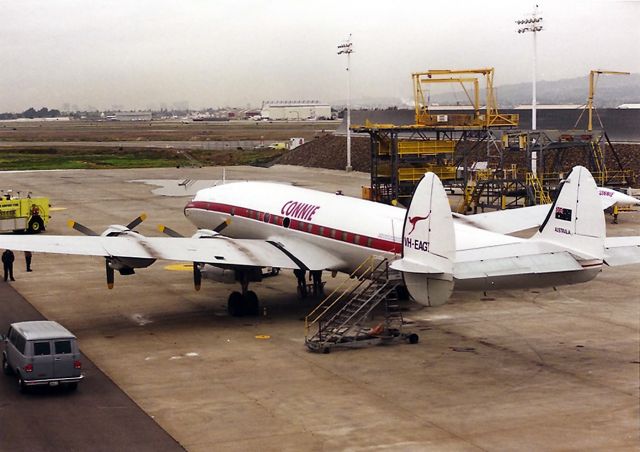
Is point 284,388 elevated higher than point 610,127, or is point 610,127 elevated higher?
point 610,127

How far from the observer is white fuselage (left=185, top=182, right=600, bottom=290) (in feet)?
84.9

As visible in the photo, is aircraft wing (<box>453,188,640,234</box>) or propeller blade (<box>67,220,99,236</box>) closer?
propeller blade (<box>67,220,99,236</box>)

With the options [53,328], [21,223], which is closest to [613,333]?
[53,328]

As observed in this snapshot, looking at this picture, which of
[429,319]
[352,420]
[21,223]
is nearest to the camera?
[352,420]

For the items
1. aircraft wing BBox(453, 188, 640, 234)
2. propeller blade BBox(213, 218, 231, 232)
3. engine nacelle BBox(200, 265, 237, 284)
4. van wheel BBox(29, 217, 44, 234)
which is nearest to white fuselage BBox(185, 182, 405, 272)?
propeller blade BBox(213, 218, 231, 232)

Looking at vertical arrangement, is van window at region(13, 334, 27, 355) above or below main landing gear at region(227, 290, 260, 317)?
above

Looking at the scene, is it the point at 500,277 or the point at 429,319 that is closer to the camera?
the point at 500,277

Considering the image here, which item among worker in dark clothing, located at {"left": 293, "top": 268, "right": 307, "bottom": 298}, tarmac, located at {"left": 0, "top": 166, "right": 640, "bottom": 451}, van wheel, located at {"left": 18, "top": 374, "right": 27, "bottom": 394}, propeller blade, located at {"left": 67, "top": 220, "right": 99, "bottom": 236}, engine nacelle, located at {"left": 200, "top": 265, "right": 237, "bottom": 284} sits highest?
propeller blade, located at {"left": 67, "top": 220, "right": 99, "bottom": 236}

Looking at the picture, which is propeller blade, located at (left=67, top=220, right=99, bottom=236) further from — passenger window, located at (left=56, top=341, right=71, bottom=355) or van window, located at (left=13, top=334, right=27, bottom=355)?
passenger window, located at (left=56, top=341, right=71, bottom=355)

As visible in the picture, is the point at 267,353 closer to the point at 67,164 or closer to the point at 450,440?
the point at 450,440

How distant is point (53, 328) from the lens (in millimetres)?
25250

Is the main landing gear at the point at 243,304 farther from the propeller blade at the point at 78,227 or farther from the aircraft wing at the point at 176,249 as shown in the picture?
the propeller blade at the point at 78,227

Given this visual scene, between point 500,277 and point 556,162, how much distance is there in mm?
44582

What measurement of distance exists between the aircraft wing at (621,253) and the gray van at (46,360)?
51.6 ft
